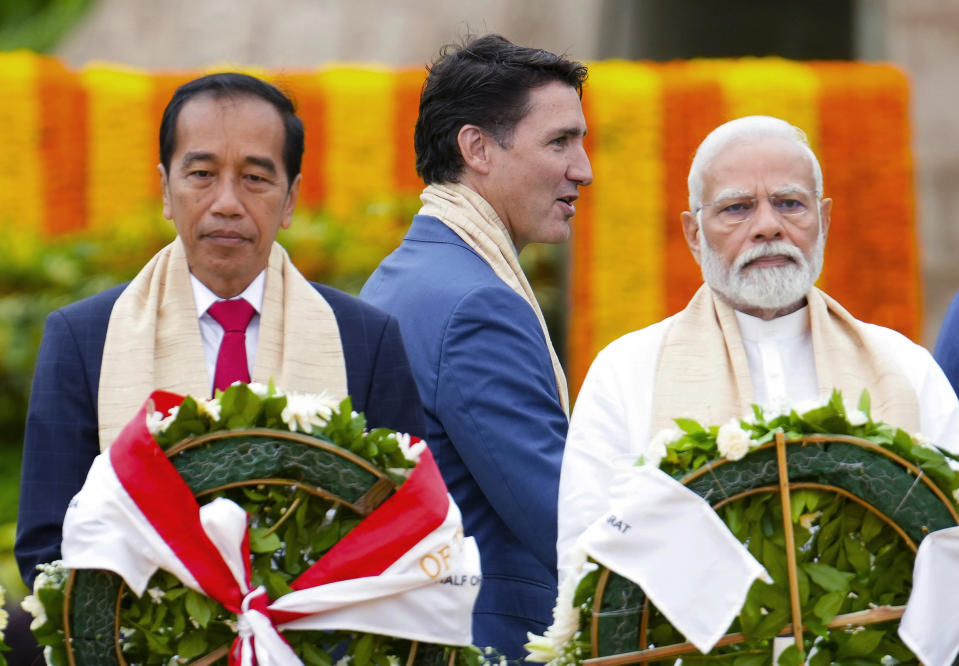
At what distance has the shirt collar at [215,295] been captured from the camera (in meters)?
3.08

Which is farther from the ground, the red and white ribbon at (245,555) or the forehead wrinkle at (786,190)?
the forehead wrinkle at (786,190)

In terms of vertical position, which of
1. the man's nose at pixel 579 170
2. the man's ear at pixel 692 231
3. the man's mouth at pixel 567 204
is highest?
the man's nose at pixel 579 170

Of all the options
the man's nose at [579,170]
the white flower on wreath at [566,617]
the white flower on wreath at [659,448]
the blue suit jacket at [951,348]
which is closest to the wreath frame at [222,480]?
the white flower on wreath at [566,617]

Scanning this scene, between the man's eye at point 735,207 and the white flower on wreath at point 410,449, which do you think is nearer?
the white flower on wreath at point 410,449

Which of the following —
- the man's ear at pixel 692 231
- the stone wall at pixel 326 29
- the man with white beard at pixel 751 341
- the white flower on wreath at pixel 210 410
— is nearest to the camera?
the white flower on wreath at pixel 210 410

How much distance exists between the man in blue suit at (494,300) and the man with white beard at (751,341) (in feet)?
0.59

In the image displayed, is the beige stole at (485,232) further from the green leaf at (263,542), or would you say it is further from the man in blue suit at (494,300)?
the green leaf at (263,542)

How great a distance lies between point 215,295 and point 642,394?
39.1 inches

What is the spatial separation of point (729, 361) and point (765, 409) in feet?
2.43

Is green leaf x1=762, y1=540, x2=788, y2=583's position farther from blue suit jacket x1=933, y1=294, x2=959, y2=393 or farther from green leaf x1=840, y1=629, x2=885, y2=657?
blue suit jacket x1=933, y1=294, x2=959, y2=393

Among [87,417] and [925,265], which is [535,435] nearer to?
[87,417]

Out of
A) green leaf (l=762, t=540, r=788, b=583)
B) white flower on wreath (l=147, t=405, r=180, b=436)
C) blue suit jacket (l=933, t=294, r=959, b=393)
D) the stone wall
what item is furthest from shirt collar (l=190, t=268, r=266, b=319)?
the stone wall

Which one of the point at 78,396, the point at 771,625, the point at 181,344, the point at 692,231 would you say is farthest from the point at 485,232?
the point at 771,625

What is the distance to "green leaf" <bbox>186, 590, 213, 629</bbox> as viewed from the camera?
242cm
